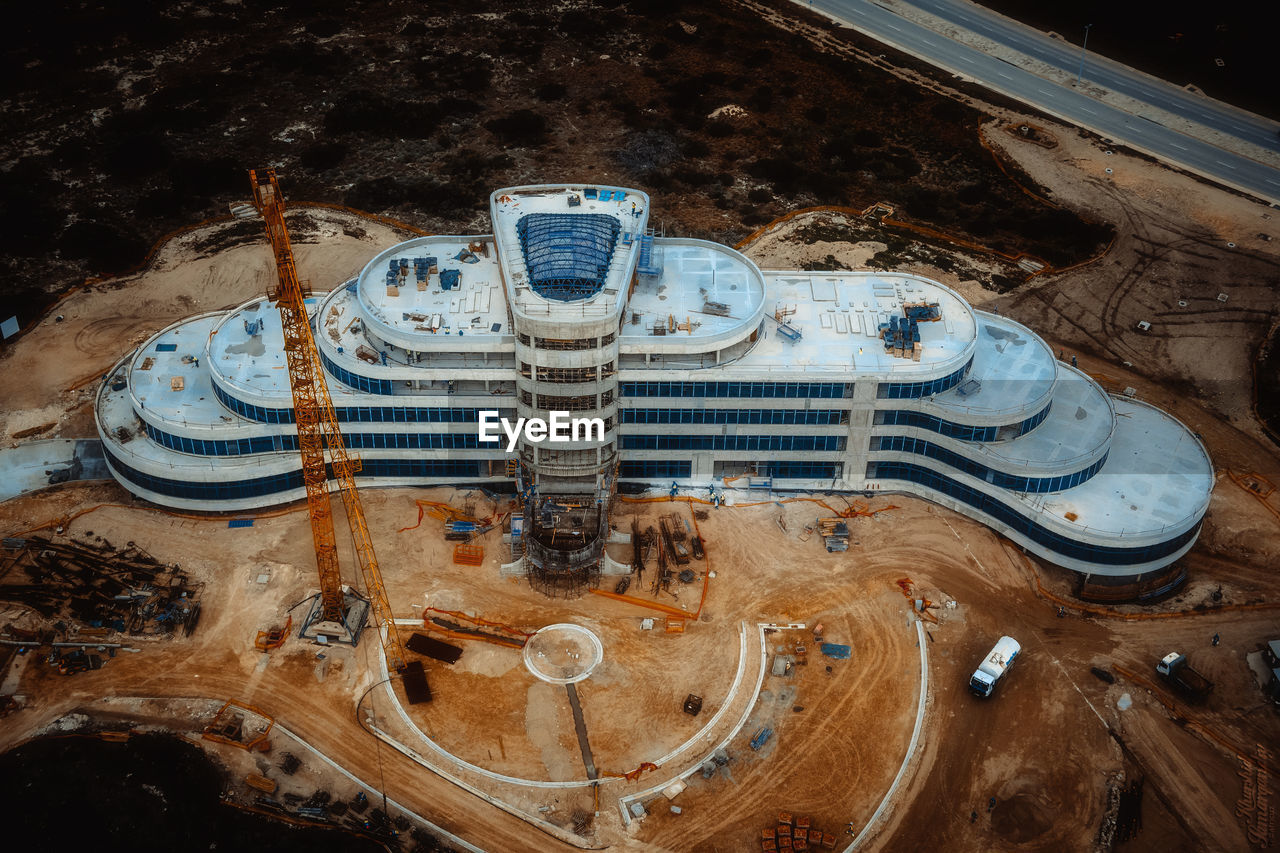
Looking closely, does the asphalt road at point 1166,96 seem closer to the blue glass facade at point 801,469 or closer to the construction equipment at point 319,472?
the blue glass facade at point 801,469

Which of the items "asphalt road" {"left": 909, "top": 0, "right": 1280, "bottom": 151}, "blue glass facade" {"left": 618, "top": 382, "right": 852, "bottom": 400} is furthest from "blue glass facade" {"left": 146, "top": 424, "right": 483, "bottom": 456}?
"asphalt road" {"left": 909, "top": 0, "right": 1280, "bottom": 151}

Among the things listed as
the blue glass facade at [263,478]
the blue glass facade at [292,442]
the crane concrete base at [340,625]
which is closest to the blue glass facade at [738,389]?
the blue glass facade at [292,442]

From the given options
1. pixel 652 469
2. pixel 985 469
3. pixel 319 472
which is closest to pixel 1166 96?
pixel 985 469

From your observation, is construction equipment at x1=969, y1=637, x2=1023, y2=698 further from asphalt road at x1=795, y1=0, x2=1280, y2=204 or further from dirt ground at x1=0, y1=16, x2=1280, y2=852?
asphalt road at x1=795, y1=0, x2=1280, y2=204

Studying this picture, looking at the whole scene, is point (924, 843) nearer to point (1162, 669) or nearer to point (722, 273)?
point (1162, 669)

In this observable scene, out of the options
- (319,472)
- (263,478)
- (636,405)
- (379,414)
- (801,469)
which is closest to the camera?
(319,472)

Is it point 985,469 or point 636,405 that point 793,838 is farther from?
point 636,405
